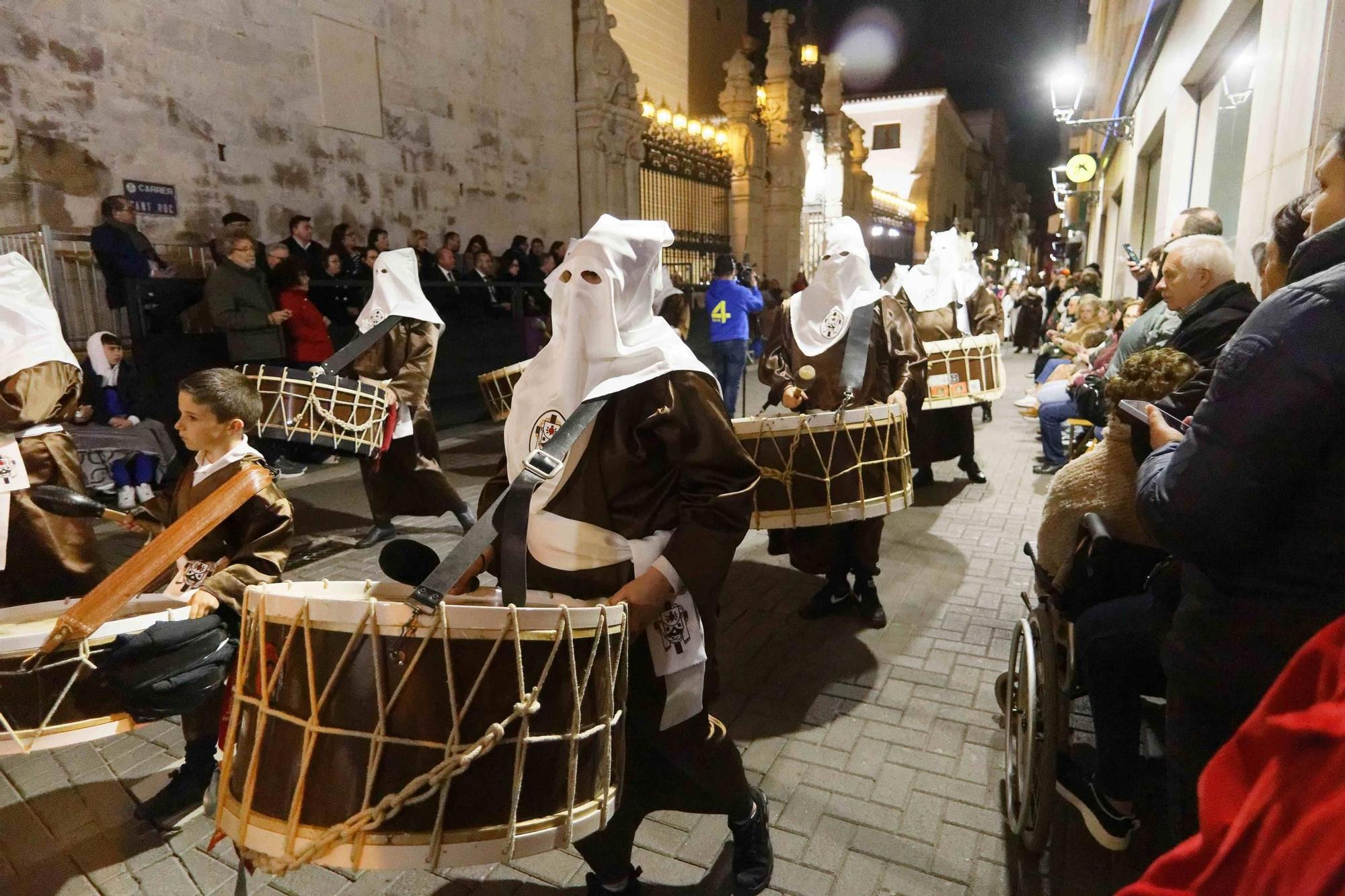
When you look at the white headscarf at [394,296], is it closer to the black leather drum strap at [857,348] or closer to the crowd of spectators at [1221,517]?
the black leather drum strap at [857,348]

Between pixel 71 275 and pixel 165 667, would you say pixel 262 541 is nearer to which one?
pixel 165 667

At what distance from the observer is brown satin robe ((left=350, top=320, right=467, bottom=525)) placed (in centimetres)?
555

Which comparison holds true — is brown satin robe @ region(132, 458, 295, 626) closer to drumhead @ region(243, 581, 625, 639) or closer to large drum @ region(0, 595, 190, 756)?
large drum @ region(0, 595, 190, 756)

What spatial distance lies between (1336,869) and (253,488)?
262 centimetres

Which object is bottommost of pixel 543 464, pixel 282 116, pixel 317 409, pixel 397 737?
pixel 397 737

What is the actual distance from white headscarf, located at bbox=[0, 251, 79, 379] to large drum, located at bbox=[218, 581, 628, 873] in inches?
94.4

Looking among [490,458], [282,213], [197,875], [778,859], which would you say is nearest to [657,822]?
[778,859]

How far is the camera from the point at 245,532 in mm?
2662

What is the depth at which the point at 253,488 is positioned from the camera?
247 centimetres

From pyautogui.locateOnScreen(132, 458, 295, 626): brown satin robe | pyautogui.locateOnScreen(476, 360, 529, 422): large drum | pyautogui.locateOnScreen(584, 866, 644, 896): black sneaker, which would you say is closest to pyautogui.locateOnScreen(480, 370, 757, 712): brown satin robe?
pyautogui.locateOnScreen(584, 866, 644, 896): black sneaker

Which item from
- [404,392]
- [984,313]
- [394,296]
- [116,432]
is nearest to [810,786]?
[404,392]

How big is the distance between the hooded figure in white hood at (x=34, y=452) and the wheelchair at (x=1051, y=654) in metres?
3.61

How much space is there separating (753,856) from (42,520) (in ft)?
9.76

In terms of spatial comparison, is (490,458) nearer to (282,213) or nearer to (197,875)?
(282,213)
